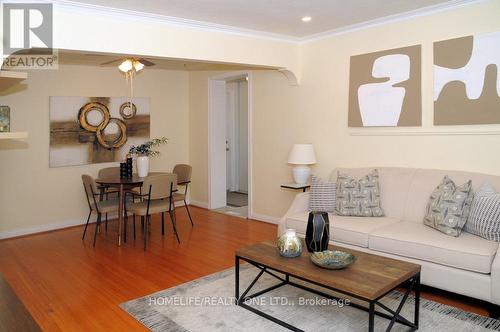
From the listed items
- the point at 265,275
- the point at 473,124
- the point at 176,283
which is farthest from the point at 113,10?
the point at 473,124

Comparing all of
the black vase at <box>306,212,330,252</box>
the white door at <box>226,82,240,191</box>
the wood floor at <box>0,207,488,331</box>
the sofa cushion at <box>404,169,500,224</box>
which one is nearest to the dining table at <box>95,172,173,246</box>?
the wood floor at <box>0,207,488,331</box>

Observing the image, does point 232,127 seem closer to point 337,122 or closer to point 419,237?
point 337,122

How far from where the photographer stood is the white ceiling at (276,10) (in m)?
3.55

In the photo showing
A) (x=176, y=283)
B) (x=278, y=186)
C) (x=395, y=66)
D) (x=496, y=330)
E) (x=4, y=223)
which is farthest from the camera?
(x=278, y=186)

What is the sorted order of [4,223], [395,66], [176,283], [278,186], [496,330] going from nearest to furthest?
[496,330] → [176,283] → [395,66] → [4,223] → [278,186]

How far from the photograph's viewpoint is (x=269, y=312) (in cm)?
300

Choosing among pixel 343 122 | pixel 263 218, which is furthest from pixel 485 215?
pixel 263 218

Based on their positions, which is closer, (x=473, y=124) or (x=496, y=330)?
(x=496, y=330)

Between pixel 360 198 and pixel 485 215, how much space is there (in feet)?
3.81

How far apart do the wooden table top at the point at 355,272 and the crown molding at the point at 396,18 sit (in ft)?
8.29

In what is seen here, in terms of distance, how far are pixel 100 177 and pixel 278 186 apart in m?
2.43

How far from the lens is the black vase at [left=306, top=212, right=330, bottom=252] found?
287 cm

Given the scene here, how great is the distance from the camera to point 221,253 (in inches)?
174

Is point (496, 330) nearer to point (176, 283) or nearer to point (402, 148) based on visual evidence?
point (402, 148)
